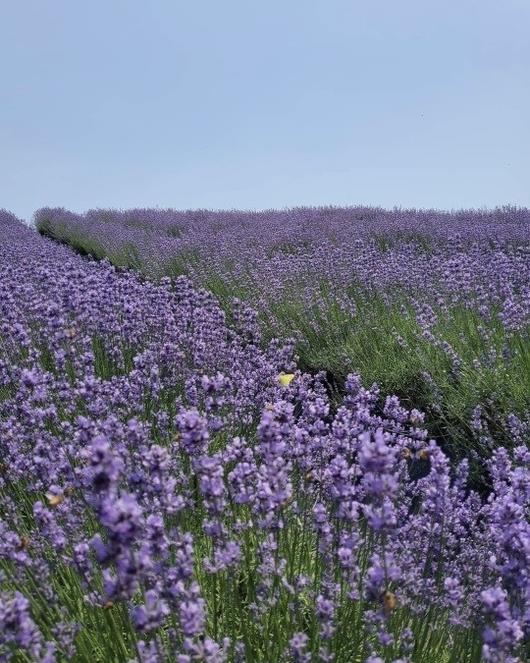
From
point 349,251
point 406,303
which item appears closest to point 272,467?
point 406,303

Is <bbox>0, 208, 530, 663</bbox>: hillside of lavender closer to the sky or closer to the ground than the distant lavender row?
closer to the ground

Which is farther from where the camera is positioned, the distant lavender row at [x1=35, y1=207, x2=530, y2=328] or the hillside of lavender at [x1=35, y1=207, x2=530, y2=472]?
the distant lavender row at [x1=35, y1=207, x2=530, y2=328]

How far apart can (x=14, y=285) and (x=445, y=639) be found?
418 centimetres

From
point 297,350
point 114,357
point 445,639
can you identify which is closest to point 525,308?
point 297,350

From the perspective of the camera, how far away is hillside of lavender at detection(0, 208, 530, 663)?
5.08 ft

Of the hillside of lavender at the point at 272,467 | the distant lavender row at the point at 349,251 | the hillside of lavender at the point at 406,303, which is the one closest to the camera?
the hillside of lavender at the point at 272,467

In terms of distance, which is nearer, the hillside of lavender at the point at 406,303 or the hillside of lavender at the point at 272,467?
the hillside of lavender at the point at 272,467

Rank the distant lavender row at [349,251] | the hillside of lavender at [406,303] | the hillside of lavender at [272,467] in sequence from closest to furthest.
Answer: the hillside of lavender at [272,467]
the hillside of lavender at [406,303]
the distant lavender row at [349,251]

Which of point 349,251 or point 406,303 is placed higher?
point 349,251

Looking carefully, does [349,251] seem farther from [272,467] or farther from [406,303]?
[272,467]

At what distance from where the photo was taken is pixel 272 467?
5.43 feet

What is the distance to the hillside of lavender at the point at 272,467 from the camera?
61.0 inches

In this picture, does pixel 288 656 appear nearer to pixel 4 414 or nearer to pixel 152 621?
pixel 152 621

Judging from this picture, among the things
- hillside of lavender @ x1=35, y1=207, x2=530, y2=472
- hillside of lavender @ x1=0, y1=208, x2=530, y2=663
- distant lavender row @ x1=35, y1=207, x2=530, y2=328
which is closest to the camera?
hillside of lavender @ x1=0, y1=208, x2=530, y2=663
